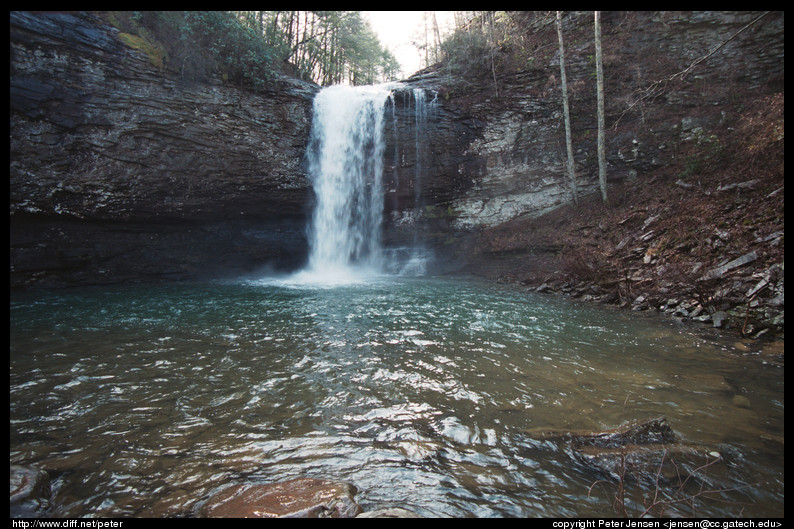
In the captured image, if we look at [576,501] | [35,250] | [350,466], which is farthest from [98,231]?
[576,501]

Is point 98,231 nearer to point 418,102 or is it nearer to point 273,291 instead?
point 273,291

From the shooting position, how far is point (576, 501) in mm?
2479

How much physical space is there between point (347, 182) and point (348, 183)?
70 mm

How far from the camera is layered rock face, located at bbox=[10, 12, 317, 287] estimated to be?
12.3 meters

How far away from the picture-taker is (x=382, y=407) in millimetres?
3881

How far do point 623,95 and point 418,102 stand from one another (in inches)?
372

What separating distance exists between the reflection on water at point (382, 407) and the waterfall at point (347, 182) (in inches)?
422

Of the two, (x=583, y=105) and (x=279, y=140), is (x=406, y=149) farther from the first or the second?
(x=583, y=105)

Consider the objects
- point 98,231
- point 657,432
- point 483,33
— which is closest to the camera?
point 657,432

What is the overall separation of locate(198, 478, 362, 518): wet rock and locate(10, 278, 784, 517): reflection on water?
0.14 m

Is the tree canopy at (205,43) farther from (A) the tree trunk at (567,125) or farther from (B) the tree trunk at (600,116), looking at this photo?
(B) the tree trunk at (600,116)

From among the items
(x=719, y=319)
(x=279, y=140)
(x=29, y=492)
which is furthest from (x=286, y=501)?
(x=279, y=140)

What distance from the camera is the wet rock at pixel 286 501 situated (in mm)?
2270

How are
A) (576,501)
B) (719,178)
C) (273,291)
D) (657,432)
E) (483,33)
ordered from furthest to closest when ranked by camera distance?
(483,33) → (273,291) → (719,178) → (657,432) → (576,501)
